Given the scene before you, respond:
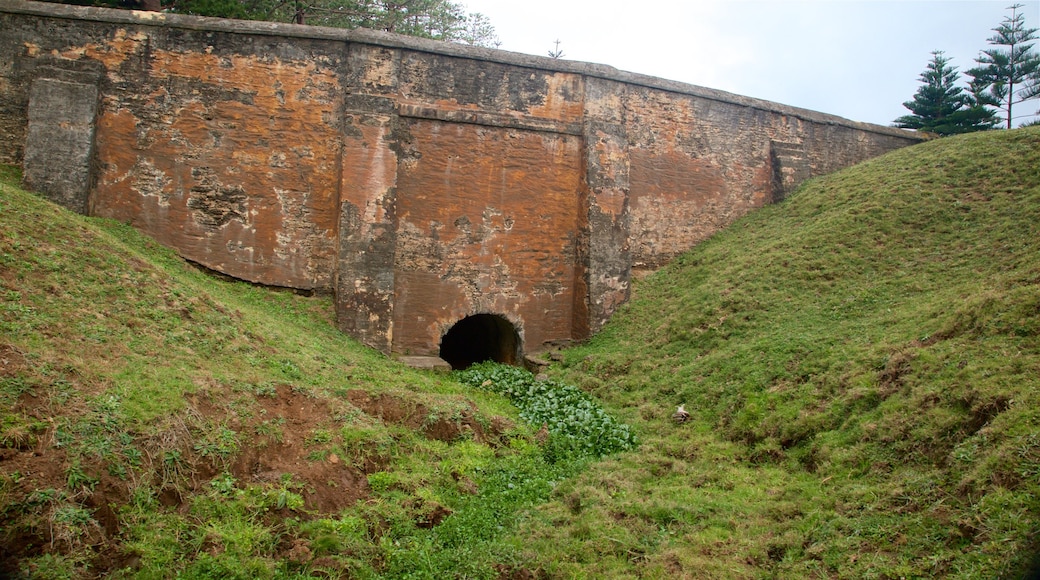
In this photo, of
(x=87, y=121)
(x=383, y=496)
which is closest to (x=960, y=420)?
(x=383, y=496)

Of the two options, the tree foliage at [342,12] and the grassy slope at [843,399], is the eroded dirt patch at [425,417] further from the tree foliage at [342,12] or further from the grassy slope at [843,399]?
the tree foliage at [342,12]

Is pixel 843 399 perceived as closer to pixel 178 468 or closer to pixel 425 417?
pixel 425 417

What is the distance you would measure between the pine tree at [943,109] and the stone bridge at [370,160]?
8459mm

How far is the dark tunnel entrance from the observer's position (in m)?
12.8

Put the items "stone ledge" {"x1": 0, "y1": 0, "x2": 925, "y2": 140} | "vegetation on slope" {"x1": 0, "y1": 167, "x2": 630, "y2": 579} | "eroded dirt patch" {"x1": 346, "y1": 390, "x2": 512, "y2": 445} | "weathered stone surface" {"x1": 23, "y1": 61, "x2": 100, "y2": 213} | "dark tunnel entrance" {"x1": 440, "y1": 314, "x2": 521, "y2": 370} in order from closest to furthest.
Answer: "vegetation on slope" {"x1": 0, "y1": 167, "x2": 630, "y2": 579}, "eroded dirt patch" {"x1": 346, "y1": 390, "x2": 512, "y2": 445}, "weathered stone surface" {"x1": 23, "y1": 61, "x2": 100, "y2": 213}, "stone ledge" {"x1": 0, "y1": 0, "x2": 925, "y2": 140}, "dark tunnel entrance" {"x1": 440, "y1": 314, "x2": 521, "y2": 370}

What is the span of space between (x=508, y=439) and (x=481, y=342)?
22.9ft

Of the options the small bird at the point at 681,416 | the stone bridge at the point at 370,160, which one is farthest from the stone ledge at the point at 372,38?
the small bird at the point at 681,416

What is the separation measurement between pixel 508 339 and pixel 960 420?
8368 mm

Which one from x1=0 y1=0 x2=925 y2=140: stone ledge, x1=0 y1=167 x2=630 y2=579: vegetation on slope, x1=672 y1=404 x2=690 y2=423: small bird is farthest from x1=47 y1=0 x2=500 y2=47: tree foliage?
x1=672 y1=404 x2=690 y2=423: small bird

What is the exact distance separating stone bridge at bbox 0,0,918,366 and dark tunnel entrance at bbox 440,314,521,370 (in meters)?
0.18

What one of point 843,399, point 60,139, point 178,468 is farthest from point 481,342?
point 178,468

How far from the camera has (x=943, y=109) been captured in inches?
724

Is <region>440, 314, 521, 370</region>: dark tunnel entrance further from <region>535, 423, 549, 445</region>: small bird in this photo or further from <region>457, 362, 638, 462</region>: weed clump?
<region>535, 423, 549, 445</region>: small bird

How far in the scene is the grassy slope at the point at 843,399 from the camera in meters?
4.85
